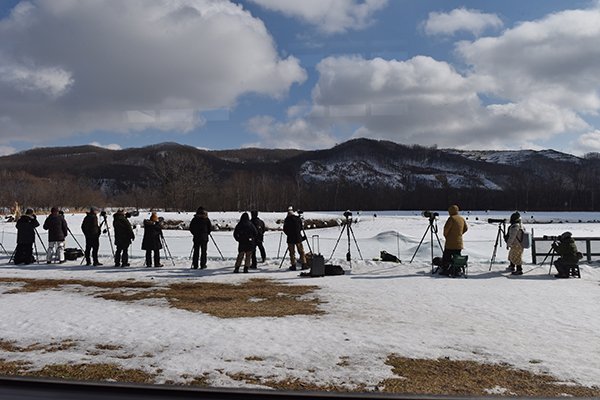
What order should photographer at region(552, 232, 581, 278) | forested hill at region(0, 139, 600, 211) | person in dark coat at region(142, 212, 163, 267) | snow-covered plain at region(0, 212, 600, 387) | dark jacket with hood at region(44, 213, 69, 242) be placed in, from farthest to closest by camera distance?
forested hill at region(0, 139, 600, 211), dark jacket with hood at region(44, 213, 69, 242), person in dark coat at region(142, 212, 163, 267), photographer at region(552, 232, 581, 278), snow-covered plain at region(0, 212, 600, 387)

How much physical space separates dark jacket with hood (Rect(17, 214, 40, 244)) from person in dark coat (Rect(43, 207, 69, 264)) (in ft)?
1.53

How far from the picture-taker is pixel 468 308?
821cm

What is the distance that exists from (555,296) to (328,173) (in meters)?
156

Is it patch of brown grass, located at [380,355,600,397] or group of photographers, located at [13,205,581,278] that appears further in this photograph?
group of photographers, located at [13,205,581,278]

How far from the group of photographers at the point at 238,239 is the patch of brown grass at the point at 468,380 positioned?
24.2ft

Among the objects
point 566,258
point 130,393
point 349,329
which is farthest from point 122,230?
point 566,258

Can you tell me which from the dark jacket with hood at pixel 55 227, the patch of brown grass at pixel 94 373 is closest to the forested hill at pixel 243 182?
the dark jacket with hood at pixel 55 227

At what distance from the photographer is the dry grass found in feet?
26.6

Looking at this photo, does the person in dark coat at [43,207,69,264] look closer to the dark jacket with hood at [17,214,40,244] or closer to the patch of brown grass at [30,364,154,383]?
the dark jacket with hood at [17,214,40,244]

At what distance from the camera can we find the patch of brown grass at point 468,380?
14.7ft

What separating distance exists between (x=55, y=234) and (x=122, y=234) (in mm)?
2398

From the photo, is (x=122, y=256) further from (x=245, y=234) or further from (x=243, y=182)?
(x=243, y=182)

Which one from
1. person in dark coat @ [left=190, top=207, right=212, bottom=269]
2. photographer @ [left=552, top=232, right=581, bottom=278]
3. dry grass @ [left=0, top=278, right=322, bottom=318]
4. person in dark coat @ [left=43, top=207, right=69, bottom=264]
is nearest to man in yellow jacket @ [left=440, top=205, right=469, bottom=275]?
photographer @ [left=552, top=232, right=581, bottom=278]

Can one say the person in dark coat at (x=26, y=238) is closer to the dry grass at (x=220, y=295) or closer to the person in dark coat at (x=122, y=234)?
the person in dark coat at (x=122, y=234)
